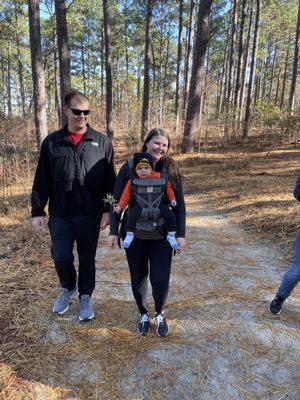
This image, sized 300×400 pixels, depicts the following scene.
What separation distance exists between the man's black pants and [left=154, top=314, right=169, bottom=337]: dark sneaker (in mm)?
715

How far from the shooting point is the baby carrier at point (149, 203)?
257 cm

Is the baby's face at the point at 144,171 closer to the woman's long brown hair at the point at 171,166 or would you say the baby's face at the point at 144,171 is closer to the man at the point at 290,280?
the woman's long brown hair at the point at 171,166

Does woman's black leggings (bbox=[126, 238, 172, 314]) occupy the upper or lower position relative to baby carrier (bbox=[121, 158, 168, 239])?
lower

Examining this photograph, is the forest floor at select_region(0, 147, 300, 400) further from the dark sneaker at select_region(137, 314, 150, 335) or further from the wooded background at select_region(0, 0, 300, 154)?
the wooded background at select_region(0, 0, 300, 154)

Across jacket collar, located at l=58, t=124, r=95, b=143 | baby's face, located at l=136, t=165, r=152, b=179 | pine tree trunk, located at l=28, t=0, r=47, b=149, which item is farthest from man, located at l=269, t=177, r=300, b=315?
pine tree trunk, located at l=28, t=0, r=47, b=149

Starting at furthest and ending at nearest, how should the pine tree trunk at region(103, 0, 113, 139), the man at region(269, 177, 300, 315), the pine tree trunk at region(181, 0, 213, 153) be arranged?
1. the pine tree trunk at region(103, 0, 113, 139)
2. the pine tree trunk at region(181, 0, 213, 153)
3. the man at region(269, 177, 300, 315)

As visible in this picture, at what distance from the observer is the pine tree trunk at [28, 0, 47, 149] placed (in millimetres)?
8492

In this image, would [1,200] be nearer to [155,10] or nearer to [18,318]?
[18,318]

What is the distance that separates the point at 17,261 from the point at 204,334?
8.08 feet

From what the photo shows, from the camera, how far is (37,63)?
344 inches

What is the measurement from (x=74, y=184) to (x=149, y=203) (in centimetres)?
68

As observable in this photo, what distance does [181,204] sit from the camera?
276 cm

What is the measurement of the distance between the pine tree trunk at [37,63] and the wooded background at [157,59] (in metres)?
0.02

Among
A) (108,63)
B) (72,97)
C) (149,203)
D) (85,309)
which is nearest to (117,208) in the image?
(149,203)
